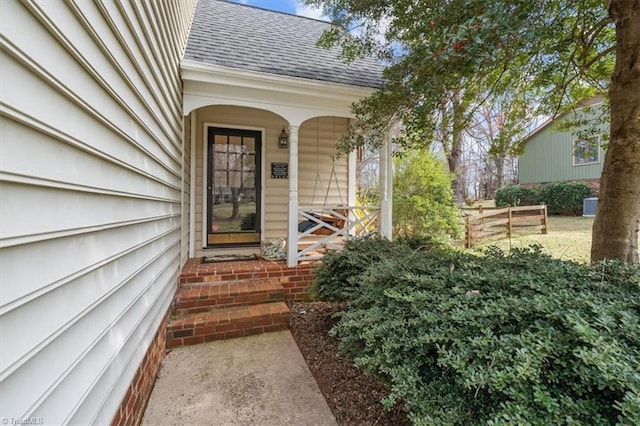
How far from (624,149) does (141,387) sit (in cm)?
406

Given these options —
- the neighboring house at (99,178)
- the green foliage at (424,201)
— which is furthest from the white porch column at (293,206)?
the green foliage at (424,201)

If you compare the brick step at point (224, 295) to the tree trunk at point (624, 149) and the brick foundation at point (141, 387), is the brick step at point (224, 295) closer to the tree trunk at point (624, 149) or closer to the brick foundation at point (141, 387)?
the brick foundation at point (141, 387)

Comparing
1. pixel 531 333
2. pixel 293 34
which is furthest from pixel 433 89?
pixel 293 34

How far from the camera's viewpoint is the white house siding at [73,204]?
0.93m

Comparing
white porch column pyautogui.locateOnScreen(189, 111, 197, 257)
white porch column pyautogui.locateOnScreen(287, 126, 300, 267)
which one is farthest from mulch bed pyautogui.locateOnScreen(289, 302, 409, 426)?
white porch column pyautogui.locateOnScreen(189, 111, 197, 257)

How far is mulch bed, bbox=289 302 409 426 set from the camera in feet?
6.52

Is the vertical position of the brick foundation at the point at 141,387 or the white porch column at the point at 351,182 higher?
the white porch column at the point at 351,182

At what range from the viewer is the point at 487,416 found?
1.26m

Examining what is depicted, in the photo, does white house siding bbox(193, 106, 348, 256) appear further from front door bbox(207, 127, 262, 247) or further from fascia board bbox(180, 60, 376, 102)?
fascia board bbox(180, 60, 376, 102)

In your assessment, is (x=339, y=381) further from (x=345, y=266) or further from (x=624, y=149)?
(x=624, y=149)

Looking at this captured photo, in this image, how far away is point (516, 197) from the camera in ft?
52.8

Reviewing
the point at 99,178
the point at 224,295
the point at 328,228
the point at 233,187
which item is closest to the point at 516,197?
the point at 328,228

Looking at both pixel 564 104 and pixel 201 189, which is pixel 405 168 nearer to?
pixel 564 104

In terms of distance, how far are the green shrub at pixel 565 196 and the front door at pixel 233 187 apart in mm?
14978
